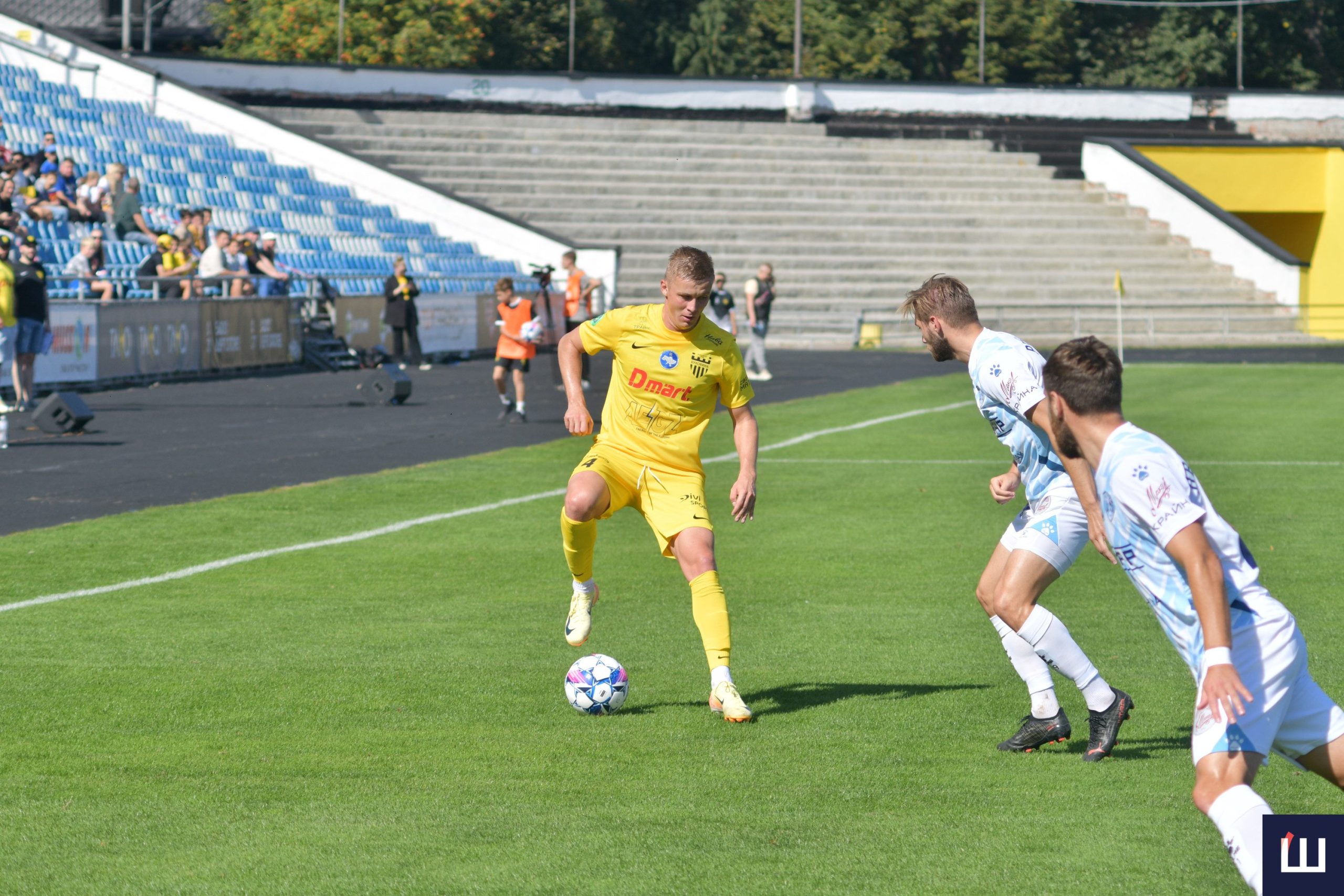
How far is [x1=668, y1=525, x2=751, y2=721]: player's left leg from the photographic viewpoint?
729cm

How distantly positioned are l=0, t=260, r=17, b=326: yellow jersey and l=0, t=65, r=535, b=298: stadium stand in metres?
10.6

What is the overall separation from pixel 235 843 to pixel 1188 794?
11.1 feet

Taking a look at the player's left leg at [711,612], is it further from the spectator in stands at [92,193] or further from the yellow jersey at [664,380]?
the spectator in stands at [92,193]

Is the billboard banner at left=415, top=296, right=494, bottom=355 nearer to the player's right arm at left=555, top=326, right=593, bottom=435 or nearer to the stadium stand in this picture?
the stadium stand

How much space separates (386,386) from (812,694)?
1701 centimetres

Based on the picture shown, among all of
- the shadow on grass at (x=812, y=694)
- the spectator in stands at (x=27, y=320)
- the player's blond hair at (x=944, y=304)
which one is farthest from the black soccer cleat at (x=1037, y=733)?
the spectator in stands at (x=27, y=320)

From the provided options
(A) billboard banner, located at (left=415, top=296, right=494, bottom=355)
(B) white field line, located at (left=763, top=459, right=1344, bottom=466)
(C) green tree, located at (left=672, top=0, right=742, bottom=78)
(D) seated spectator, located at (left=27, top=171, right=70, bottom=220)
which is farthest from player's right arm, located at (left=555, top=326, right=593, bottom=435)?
(C) green tree, located at (left=672, top=0, right=742, bottom=78)

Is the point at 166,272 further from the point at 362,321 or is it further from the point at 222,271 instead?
the point at 362,321

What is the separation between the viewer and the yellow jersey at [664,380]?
25.6ft

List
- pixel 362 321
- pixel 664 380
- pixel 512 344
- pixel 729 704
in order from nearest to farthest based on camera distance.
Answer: pixel 729 704
pixel 664 380
pixel 512 344
pixel 362 321

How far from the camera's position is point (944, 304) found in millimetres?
6777

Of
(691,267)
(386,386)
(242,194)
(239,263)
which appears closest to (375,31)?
(242,194)

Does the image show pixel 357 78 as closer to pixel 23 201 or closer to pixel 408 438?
pixel 23 201

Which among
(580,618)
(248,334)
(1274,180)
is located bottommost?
(580,618)
